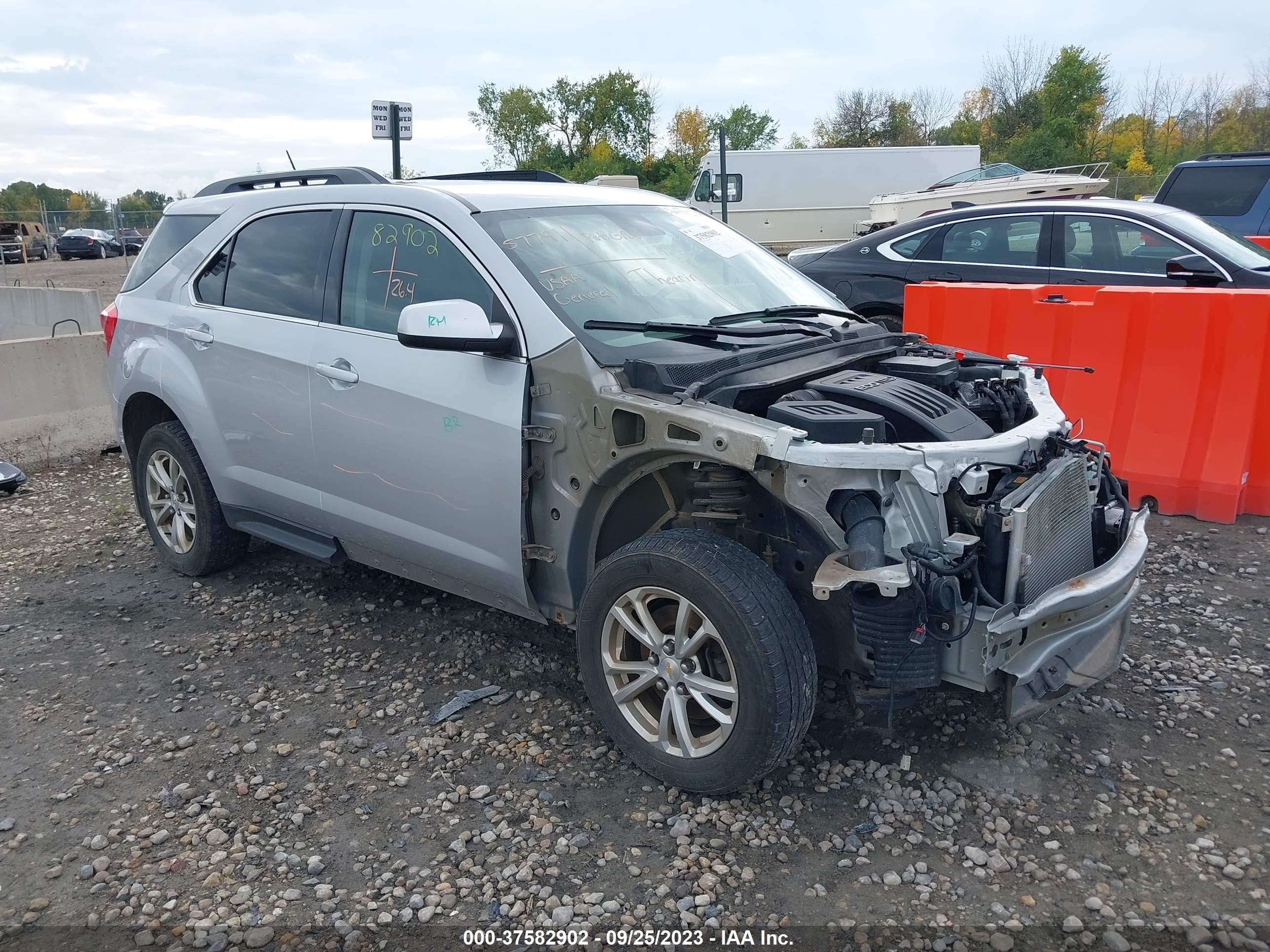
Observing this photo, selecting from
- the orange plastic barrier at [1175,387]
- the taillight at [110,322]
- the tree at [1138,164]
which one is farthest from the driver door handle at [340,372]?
the tree at [1138,164]

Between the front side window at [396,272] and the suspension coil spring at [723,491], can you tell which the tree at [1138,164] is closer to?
the front side window at [396,272]

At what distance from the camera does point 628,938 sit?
2.65 m

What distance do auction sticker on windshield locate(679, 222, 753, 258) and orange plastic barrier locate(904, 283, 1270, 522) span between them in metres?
2.46

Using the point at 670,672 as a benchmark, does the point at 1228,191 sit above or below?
above

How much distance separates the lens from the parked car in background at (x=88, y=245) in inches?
1524

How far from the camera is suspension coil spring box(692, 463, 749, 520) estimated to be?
3.17m

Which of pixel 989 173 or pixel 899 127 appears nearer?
pixel 989 173

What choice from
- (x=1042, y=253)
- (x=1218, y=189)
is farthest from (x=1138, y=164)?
(x=1042, y=253)

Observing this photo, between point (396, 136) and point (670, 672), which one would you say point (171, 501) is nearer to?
point (670, 672)

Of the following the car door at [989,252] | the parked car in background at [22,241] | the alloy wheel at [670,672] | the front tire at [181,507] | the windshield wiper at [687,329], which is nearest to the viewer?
the alloy wheel at [670,672]

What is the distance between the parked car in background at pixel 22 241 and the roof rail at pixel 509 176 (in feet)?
113

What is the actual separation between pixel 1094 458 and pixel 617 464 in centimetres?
170

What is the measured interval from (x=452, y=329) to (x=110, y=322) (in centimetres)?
296

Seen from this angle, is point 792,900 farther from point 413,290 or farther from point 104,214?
point 104,214
